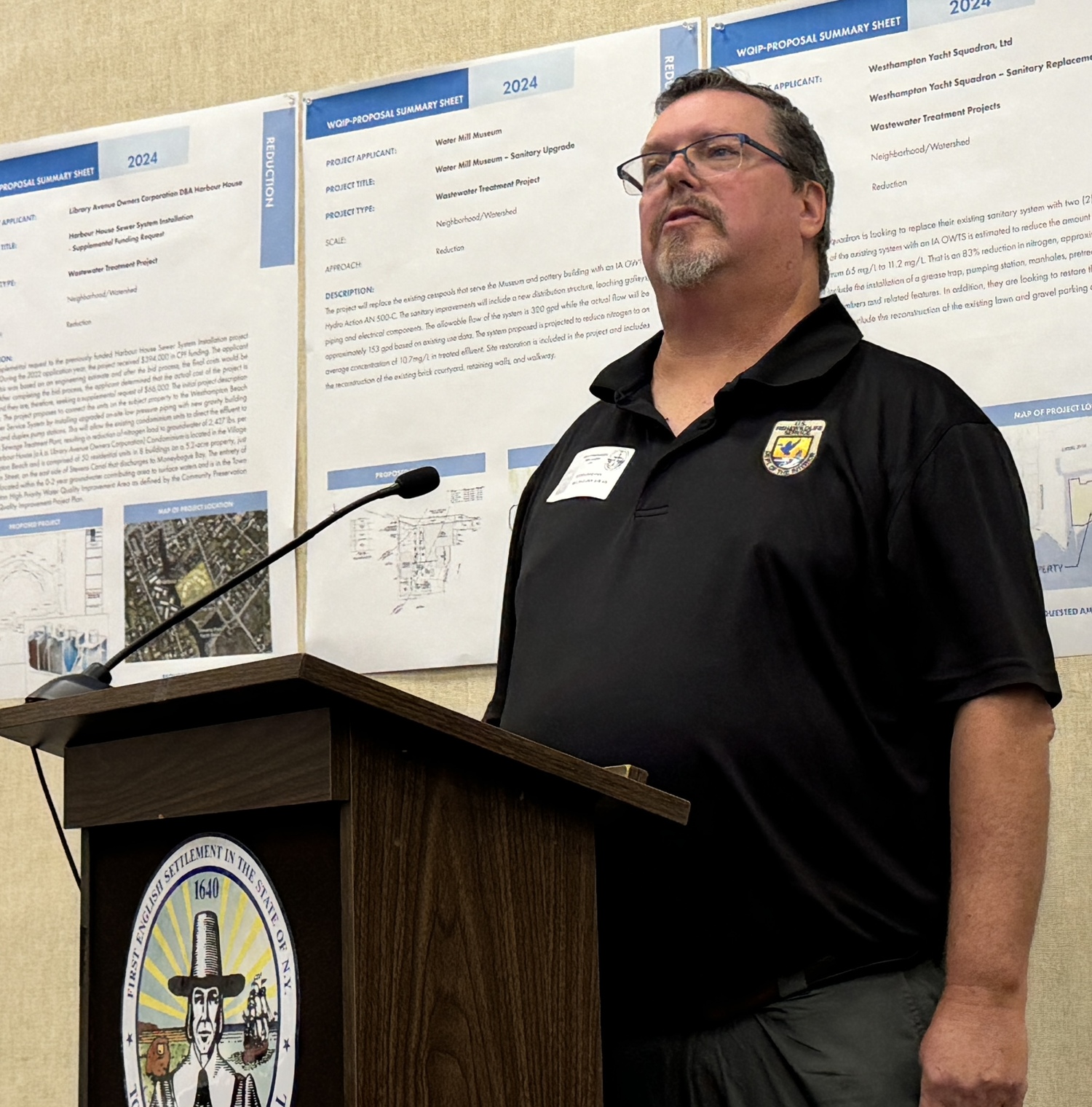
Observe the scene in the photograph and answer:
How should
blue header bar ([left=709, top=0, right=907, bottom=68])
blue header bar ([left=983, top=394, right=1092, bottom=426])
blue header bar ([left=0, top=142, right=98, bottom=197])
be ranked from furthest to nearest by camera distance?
1. blue header bar ([left=0, top=142, right=98, bottom=197])
2. blue header bar ([left=709, top=0, right=907, bottom=68])
3. blue header bar ([left=983, top=394, right=1092, bottom=426])

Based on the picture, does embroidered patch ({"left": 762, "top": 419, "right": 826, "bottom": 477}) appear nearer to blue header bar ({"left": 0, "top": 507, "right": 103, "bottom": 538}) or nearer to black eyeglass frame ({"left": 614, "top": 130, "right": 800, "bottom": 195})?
black eyeglass frame ({"left": 614, "top": 130, "right": 800, "bottom": 195})

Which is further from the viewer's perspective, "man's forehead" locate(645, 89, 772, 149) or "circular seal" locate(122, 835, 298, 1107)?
"man's forehead" locate(645, 89, 772, 149)

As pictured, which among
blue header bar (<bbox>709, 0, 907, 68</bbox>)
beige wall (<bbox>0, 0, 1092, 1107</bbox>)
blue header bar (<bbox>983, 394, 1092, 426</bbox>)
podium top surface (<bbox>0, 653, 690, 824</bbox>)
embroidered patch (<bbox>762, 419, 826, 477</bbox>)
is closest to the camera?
podium top surface (<bbox>0, 653, 690, 824</bbox>)

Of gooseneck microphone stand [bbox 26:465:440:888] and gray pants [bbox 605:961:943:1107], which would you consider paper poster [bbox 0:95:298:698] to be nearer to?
gooseneck microphone stand [bbox 26:465:440:888]

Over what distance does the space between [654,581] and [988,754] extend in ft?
1.09

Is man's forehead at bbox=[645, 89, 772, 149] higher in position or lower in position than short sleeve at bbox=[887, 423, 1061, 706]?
higher

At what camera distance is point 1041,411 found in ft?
6.65

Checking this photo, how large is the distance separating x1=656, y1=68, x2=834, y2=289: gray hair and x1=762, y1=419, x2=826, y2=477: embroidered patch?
1.10ft

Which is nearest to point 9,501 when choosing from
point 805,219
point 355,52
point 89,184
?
point 89,184

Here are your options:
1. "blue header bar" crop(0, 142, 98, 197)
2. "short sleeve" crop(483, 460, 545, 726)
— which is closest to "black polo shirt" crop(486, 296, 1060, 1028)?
"short sleeve" crop(483, 460, 545, 726)

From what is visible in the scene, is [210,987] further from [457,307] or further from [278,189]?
[278,189]

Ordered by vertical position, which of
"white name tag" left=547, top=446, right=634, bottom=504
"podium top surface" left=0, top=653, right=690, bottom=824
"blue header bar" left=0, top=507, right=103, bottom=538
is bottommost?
"podium top surface" left=0, top=653, right=690, bottom=824

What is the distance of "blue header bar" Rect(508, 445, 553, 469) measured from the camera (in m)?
2.33

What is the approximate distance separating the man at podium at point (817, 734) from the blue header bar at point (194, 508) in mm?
1115
